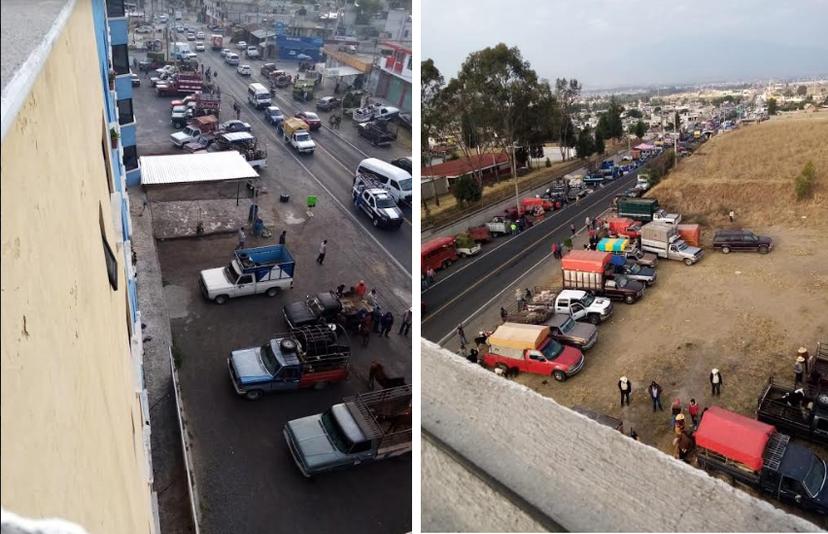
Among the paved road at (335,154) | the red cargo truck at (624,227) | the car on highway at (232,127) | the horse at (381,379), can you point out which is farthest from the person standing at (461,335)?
the car on highway at (232,127)

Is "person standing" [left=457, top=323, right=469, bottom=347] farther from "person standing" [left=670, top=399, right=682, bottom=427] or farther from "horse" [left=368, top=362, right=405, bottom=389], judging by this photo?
"person standing" [left=670, top=399, right=682, bottom=427]

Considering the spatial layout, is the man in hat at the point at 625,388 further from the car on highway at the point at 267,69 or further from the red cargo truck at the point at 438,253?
the car on highway at the point at 267,69

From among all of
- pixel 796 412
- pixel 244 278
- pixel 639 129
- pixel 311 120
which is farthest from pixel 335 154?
pixel 796 412

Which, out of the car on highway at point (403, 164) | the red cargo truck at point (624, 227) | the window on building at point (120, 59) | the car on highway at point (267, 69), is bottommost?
the red cargo truck at point (624, 227)

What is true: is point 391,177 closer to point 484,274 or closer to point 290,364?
point 484,274

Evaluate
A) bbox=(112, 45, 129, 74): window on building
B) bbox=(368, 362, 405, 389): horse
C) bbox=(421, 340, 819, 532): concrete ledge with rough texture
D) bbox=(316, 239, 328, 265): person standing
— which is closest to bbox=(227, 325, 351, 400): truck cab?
bbox=(368, 362, 405, 389): horse
